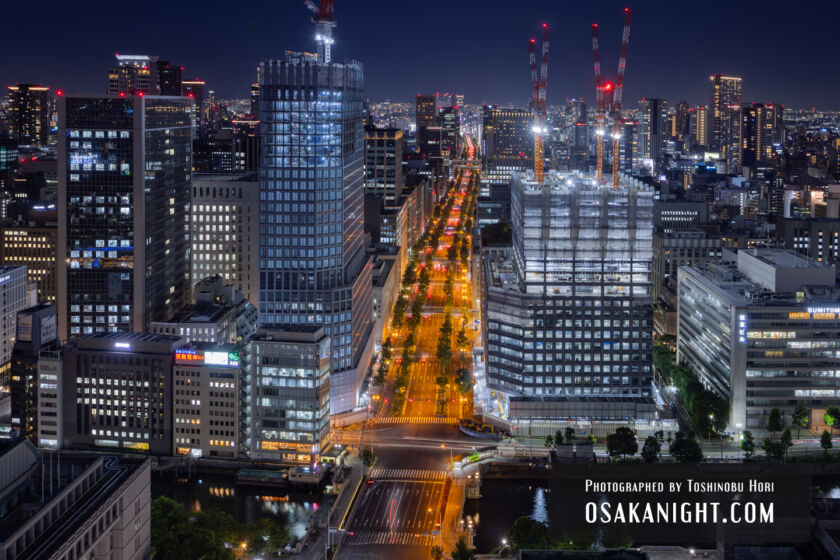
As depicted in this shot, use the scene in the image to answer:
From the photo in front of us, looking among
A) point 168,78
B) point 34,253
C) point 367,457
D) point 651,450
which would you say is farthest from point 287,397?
point 168,78

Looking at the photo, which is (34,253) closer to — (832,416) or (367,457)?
(367,457)

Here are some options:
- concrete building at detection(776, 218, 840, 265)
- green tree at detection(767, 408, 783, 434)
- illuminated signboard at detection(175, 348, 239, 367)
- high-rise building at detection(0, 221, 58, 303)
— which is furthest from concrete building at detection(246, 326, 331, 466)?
concrete building at detection(776, 218, 840, 265)

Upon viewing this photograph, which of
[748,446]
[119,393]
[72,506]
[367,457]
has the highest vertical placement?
[72,506]

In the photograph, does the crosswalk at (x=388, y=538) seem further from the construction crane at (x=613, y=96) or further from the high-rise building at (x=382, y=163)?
the high-rise building at (x=382, y=163)

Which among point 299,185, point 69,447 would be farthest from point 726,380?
point 69,447

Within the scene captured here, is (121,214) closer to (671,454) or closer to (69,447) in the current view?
(69,447)

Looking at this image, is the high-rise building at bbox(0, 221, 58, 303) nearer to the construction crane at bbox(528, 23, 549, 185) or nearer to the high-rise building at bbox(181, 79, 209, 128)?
the construction crane at bbox(528, 23, 549, 185)
